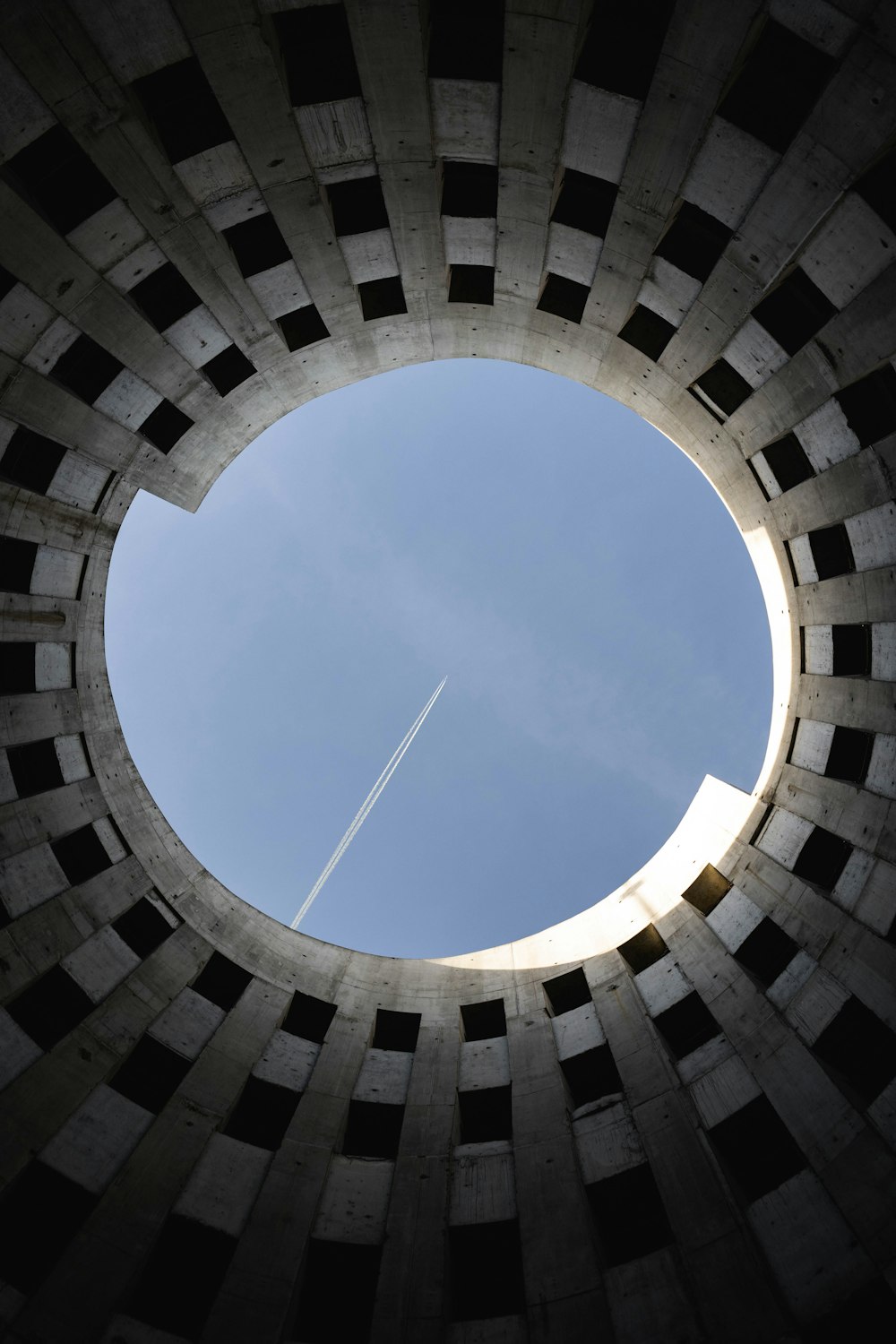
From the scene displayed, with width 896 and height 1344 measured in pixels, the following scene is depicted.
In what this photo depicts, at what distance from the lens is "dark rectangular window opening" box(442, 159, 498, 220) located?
14562mm

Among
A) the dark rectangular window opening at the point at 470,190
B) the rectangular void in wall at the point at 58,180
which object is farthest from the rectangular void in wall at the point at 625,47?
the rectangular void in wall at the point at 58,180

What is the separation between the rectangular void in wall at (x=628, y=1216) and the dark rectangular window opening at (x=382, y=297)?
70.5 ft

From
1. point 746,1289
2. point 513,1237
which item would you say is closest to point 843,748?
point 746,1289

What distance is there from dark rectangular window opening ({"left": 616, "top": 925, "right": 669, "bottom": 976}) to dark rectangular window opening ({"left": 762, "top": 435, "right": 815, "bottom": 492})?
13.1 metres

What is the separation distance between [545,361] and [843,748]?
12.8m

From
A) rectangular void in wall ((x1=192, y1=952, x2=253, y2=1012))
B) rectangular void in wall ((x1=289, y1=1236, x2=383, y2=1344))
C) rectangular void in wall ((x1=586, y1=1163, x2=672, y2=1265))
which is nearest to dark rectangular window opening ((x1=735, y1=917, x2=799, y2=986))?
rectangular void in wall ((x1=586, y1=1163, x2=672, y2=1265))

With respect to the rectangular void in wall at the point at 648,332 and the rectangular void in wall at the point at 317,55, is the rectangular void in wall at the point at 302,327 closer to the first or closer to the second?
the rectangular void in wall at the point at 317,55

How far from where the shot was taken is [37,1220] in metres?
15.1

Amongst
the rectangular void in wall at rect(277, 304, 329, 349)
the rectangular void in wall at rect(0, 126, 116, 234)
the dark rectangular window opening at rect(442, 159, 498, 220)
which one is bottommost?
the rectangular void in wall at rect(0, 126, 116, 234)

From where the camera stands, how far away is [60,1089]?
16469 millimetres

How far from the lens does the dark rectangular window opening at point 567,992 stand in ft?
68.4

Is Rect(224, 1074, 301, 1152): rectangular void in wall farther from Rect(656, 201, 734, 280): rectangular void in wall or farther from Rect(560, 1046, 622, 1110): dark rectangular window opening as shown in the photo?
Rect(656, 201, 734, 280): rectangular void in wall

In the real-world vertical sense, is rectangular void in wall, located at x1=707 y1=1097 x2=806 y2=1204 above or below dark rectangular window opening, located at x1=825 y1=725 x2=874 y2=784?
below

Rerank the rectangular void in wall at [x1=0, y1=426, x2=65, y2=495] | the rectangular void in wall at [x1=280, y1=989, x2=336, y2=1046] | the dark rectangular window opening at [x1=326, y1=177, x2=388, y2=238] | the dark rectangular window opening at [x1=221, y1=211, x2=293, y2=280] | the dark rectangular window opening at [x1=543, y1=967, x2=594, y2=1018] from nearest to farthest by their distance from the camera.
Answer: the dark rectangular window opening at [x1=326, y1=177, x2=388, y2=238] → the dark rectangular window opening at [x1=221, y1=211, x2=293, y2=280] → the rectangular void in wall at [x1=0, y1=426, x2=65, y2=495] → the rectangular void in wall at [x1=280, y1=989, x2=336, y2=1046] → the dark rectangular window opening at [x1=543, y1=967, x2=594, y2=1018]
